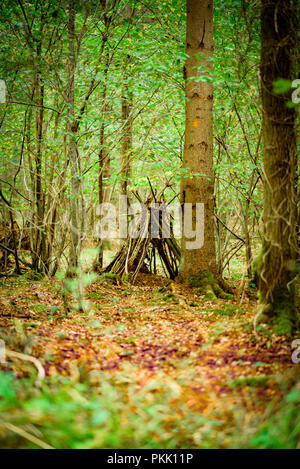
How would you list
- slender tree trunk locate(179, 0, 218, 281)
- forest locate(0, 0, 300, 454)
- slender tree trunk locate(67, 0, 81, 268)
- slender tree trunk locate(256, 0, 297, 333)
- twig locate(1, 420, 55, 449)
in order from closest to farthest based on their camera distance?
twig locate(1, 420, 55, 449)
forest locate(0, 0, 300, 454)
slender tree trunk locate(256, 0, 297, 333)
slender tree trunk locate(67, 0, 81, 268)
slender tree trunk locate(179, 0, 218, 281)

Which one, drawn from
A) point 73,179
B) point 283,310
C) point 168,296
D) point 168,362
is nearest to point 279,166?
point 283,310

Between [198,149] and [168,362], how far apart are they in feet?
11.5

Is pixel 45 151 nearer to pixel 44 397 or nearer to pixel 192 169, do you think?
pixel 192 169

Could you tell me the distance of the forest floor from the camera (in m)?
1.92

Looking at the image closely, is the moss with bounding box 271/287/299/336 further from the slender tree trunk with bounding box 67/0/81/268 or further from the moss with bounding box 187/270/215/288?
the slender tree trunk with bounding box 67/0/81/268

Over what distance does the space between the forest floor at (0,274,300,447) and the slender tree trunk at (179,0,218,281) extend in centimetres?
98

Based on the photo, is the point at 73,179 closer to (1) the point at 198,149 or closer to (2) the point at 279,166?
(1) the point at 198,149

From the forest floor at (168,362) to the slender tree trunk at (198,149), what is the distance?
0.98 metres

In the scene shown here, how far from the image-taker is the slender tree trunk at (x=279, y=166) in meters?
2.72

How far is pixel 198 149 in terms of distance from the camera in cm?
518

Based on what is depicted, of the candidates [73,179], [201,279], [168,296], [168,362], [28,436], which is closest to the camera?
[28,436]

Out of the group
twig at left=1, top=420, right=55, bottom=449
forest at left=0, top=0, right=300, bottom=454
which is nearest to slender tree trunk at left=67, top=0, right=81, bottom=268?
forest at left=0, top=0, right=300, bottom=454

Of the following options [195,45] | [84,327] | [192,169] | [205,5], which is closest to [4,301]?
[84,327]

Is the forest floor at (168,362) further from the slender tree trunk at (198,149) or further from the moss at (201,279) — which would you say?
the slender tree trunk at (198,149)
